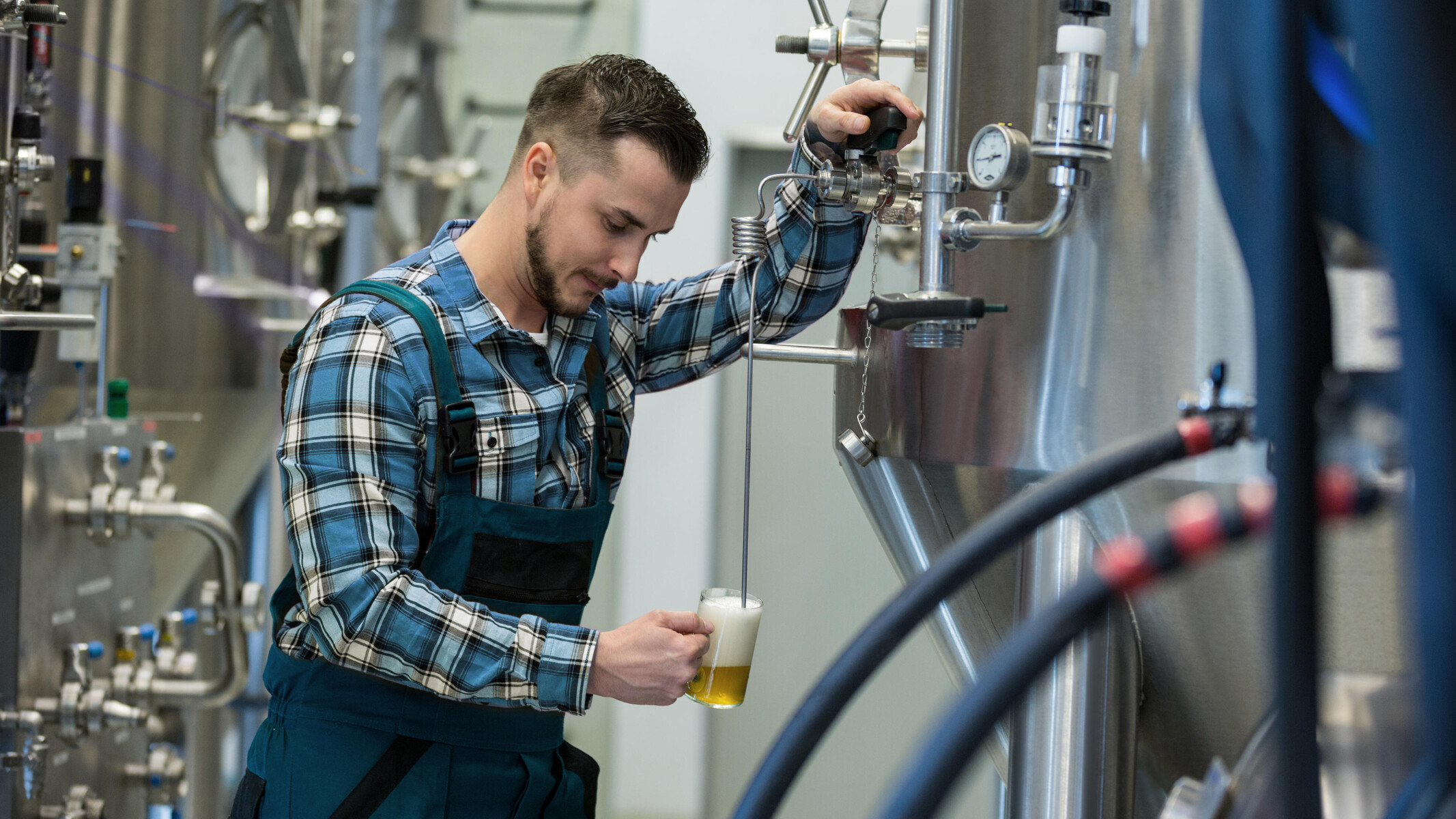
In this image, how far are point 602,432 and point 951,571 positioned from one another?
3.03 feet

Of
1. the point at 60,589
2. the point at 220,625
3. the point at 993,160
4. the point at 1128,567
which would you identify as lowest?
the point at 220,625

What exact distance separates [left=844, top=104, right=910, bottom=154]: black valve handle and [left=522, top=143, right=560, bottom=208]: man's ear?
348 millimetres

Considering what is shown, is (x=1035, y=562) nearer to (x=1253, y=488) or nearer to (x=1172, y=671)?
(x=1172, y=671)

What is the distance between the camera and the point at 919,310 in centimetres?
105

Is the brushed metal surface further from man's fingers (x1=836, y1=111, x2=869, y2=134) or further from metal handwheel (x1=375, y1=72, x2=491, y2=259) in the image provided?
metal handwheel (x1=375, y1=72, x2=491, y2=259)

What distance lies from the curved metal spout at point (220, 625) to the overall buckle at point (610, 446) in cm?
96

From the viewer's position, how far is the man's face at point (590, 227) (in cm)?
145

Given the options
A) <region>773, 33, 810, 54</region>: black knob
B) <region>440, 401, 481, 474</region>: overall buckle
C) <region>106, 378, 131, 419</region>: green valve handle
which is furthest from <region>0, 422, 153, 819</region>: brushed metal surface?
<region>773, 33, 810, 54</region>: black knob

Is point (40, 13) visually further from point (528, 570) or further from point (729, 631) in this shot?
point (729, 631)

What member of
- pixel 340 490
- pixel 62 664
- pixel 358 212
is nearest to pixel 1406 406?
pixel 340 490

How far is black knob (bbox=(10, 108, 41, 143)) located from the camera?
6.02ft

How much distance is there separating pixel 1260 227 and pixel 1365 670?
668 millimetres

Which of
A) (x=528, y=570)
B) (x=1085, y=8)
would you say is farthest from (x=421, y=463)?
(x=1085, y=8)

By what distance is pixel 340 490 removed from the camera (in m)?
1.28
